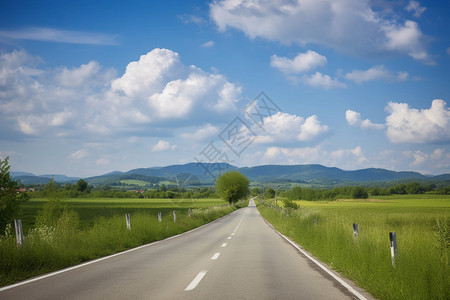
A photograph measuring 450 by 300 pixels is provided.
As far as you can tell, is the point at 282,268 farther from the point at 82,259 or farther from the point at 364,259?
the point at 82,259

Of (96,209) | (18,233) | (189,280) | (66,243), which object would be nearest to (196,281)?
(189,280)

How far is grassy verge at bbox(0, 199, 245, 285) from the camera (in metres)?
8.09

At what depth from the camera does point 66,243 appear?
445 inches

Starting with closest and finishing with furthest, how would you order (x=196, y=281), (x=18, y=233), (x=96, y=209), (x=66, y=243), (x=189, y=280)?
1. (x=196, y=281)
2. (x=189, y=280)
3. (x=18, y=233)
4. (x=66, y=243)
5. (x=96, y=209)

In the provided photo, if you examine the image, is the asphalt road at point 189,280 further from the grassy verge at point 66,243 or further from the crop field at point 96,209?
the crop field at point 96,209

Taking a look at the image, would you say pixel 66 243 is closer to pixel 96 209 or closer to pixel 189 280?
pixel 189 280

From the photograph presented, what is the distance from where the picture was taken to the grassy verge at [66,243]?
8094 mm

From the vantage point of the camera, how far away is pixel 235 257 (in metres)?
10.9

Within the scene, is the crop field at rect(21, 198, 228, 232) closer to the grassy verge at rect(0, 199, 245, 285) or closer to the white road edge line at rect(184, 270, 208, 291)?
the grassy verge at rect(0, 199, 245, 285)

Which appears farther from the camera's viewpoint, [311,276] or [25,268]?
[25,268]

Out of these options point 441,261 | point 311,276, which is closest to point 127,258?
point 311,276

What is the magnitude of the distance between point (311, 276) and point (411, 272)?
6.83 ft

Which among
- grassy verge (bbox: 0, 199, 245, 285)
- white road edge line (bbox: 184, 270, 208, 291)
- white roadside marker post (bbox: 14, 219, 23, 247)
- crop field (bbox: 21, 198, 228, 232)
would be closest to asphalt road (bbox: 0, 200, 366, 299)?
white road edge line (bbox: 184, 270, 208, 291)

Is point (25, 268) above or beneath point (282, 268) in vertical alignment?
above
